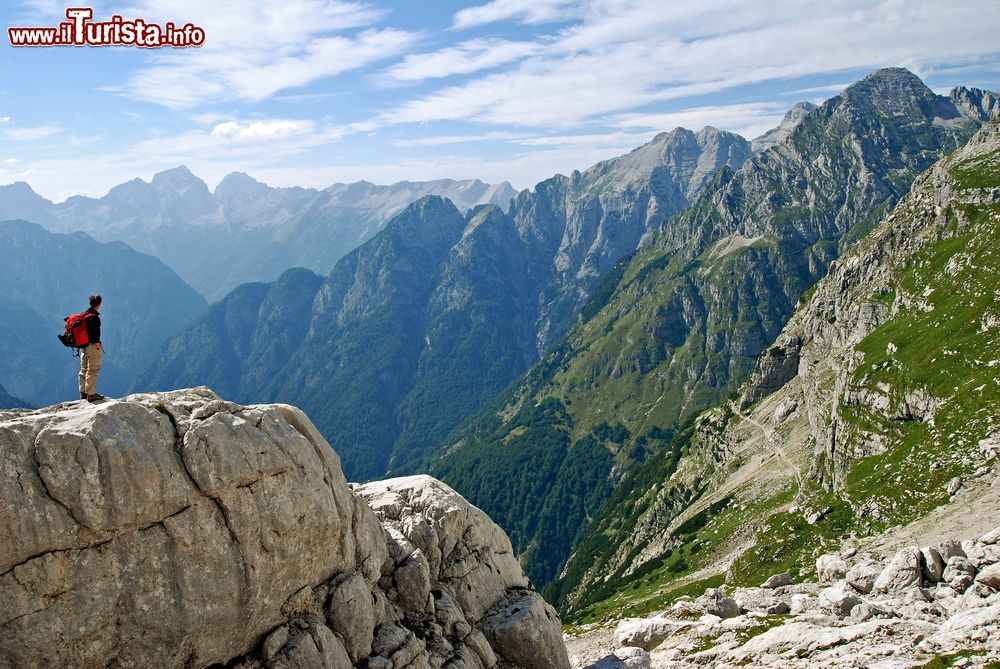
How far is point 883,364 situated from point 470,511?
160396mm

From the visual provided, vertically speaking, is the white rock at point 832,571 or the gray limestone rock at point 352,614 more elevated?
the gray limestone rock at point 352,614

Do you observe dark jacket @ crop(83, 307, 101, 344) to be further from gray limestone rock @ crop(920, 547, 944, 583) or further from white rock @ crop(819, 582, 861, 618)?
gray limestone rock @ crop(920, 547, 944, 583)

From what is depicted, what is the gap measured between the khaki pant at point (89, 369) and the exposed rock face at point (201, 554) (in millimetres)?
1709

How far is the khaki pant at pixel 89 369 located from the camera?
36250mm

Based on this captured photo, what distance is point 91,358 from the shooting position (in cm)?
3675

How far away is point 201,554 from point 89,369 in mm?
12046

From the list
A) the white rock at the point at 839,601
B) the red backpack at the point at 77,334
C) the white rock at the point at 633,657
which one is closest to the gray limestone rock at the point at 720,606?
the white rock at the point at 839,601

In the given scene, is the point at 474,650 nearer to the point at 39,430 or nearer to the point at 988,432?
the point at 39,430

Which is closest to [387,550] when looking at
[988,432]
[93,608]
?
[93,608]

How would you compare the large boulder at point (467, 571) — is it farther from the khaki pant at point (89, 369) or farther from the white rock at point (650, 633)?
the khaki pant at point (89, 369)

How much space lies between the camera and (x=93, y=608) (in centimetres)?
3234

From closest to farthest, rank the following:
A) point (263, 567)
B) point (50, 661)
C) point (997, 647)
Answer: point (50, 661) → point (997, 647) → point (263, 567)

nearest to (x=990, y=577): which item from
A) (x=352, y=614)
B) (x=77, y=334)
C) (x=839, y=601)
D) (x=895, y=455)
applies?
(x=839, y=601)

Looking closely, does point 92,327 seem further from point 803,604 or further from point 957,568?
point 957,568
